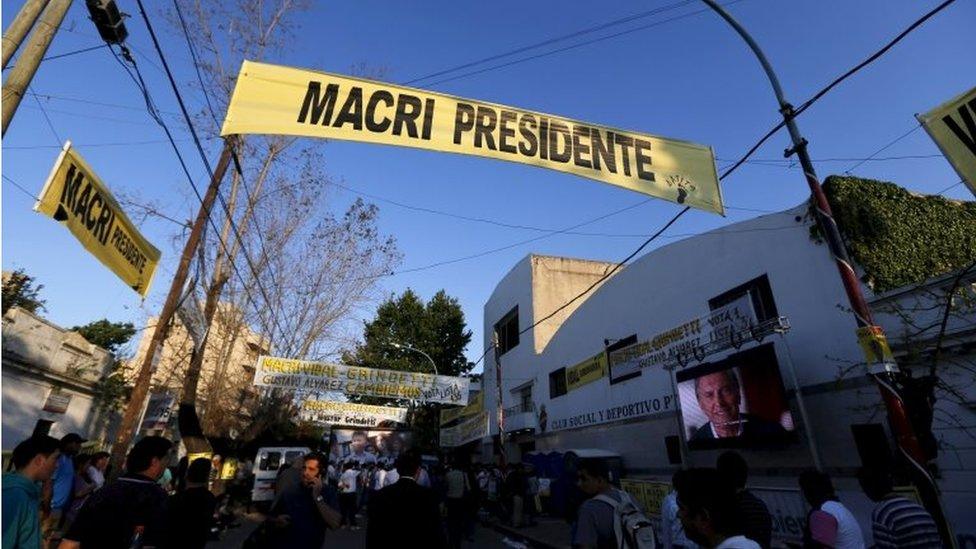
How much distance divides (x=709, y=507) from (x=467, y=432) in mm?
21155

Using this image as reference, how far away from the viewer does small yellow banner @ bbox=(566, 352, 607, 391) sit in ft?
49.8

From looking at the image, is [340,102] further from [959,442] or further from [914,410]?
[959,442]

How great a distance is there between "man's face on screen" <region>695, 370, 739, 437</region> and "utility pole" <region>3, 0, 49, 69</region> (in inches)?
464

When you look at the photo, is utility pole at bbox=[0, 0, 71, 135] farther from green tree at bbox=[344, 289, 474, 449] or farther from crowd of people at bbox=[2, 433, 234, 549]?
green tree at bbox=[344, 289, 474, 449]

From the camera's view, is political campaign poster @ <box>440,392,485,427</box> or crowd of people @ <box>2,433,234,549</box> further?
political campaign poster @ <box>440,392,485,427</box>

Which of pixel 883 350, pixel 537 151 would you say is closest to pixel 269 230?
pixel 537 151

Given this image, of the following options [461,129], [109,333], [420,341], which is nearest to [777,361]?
[461,129]

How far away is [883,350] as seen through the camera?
526cm

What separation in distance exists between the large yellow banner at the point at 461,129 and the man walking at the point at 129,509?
9.75 feet

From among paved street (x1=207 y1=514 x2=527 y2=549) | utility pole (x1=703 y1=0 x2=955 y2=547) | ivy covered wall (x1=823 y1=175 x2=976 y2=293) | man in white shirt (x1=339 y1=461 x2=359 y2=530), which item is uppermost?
ivy covered wall (x1=823 y1=175 x2=976 y2=293)

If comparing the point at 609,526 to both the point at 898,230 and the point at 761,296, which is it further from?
the point at 761,296

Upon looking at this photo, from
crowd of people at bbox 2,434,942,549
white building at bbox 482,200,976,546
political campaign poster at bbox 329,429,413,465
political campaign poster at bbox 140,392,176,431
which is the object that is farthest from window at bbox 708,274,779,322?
political campaign poster at bbox 329,429,413,465

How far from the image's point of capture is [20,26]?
4133mm

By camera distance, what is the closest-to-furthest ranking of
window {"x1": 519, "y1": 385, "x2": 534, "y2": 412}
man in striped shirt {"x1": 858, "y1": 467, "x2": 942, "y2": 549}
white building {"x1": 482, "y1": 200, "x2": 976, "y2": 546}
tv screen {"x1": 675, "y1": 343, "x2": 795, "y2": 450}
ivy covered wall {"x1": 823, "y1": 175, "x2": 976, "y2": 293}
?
1. man in striped shirt {"x1": 858, "y1": 467, "x2": 942, "y2": 549}
2. white building {"x1": 482, "y1": 200, "x2": 976, "y2": 546}
3. ivy covered wall {"x1": 823, "y1": 175, "x2": 976, "y2": 293}
4. tv screen {"x1": 675, "y1": 343, "x2": 795, "y2": 450}
5. window {"x1": 519, "y1": 385, "x2": 534, "y2": 412}
